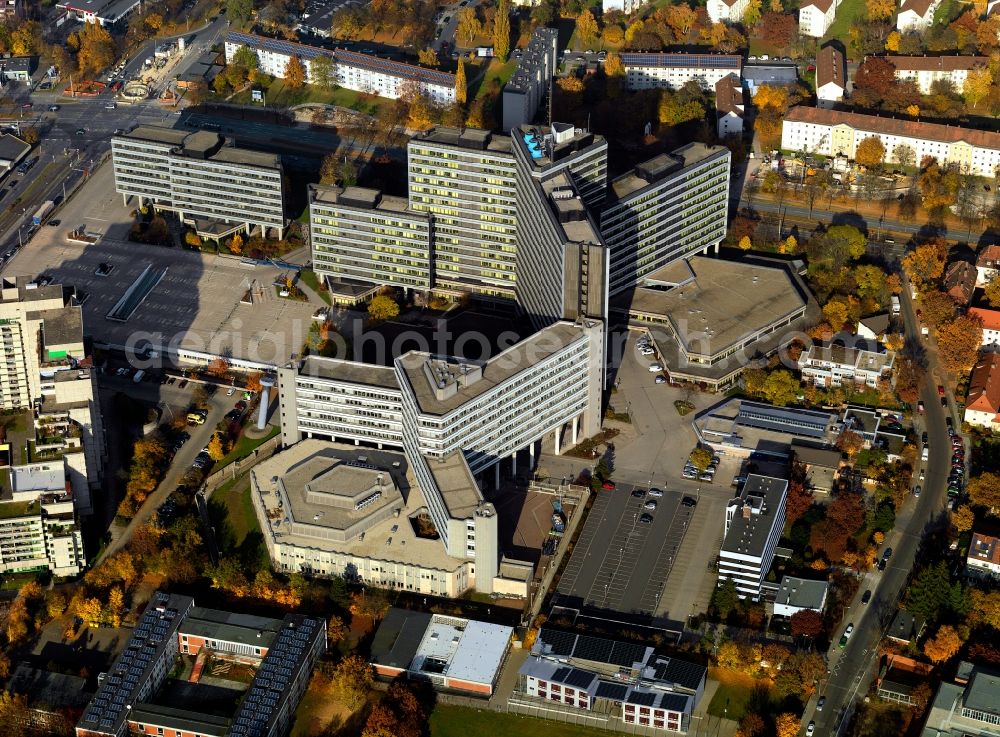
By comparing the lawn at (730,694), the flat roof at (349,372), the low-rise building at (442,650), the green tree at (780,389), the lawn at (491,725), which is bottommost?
the lawn at (491,725)

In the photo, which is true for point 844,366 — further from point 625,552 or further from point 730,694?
point 730,694

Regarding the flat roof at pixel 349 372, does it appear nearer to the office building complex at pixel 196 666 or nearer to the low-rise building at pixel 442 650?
the low-rise building at pixel 442 650

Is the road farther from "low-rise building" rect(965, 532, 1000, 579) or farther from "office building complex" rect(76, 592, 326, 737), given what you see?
"office building complex" rect(76, 592, 326, 737)

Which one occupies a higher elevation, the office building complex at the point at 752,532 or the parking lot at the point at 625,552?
the office building complex at the point at 752,532

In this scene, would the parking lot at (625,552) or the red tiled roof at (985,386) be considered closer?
the parking lot at (625,552)

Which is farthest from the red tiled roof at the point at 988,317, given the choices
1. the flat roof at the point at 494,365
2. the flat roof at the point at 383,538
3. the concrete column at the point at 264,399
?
the concrete column at the point at 264,399

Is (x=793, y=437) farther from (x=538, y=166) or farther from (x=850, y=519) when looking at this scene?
(x=538, y=166)

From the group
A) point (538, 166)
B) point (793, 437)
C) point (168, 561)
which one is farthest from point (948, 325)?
point (168, 561)

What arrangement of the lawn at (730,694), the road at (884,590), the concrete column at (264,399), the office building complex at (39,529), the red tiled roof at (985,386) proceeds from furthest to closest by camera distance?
the concrete column at (264,399) → the red tiled roof at (985,386) → the office building complex at (39,529) → the road at (884,590) → the lawn at (730,694)
